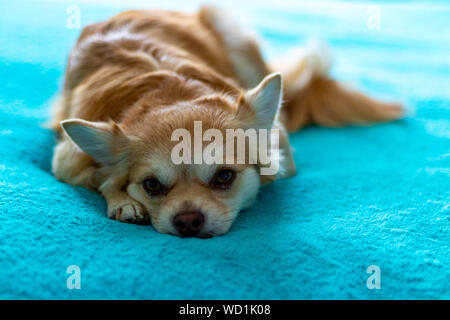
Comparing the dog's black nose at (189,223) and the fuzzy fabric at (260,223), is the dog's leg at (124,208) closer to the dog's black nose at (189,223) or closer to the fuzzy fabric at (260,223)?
the fuzzy fabric at (260,223)

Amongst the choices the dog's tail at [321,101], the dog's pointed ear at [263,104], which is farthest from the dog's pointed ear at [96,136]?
the dog's tail at [321,101]

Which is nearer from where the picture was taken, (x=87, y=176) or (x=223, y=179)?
(x=223, y=179)

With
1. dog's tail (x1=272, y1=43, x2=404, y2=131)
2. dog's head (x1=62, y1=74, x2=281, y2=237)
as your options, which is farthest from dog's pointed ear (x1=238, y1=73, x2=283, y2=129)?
dog's tail (x1=272, y1=43, x2=404, y2=131)

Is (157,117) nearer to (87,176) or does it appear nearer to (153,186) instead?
(153,186)

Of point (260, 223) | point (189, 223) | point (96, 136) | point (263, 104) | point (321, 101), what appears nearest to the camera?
point (189, 223)

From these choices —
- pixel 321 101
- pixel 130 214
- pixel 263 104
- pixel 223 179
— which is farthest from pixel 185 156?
pixel 321 101

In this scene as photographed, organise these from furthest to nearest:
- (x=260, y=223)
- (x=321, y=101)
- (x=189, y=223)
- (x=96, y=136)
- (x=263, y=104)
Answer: (x=321, y=101) < (x=263, y=104) < (x=96, y=136) < (x=260, y=223) < (x=189, y=223)

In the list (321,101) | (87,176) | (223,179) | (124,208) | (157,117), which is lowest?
(124,208)
